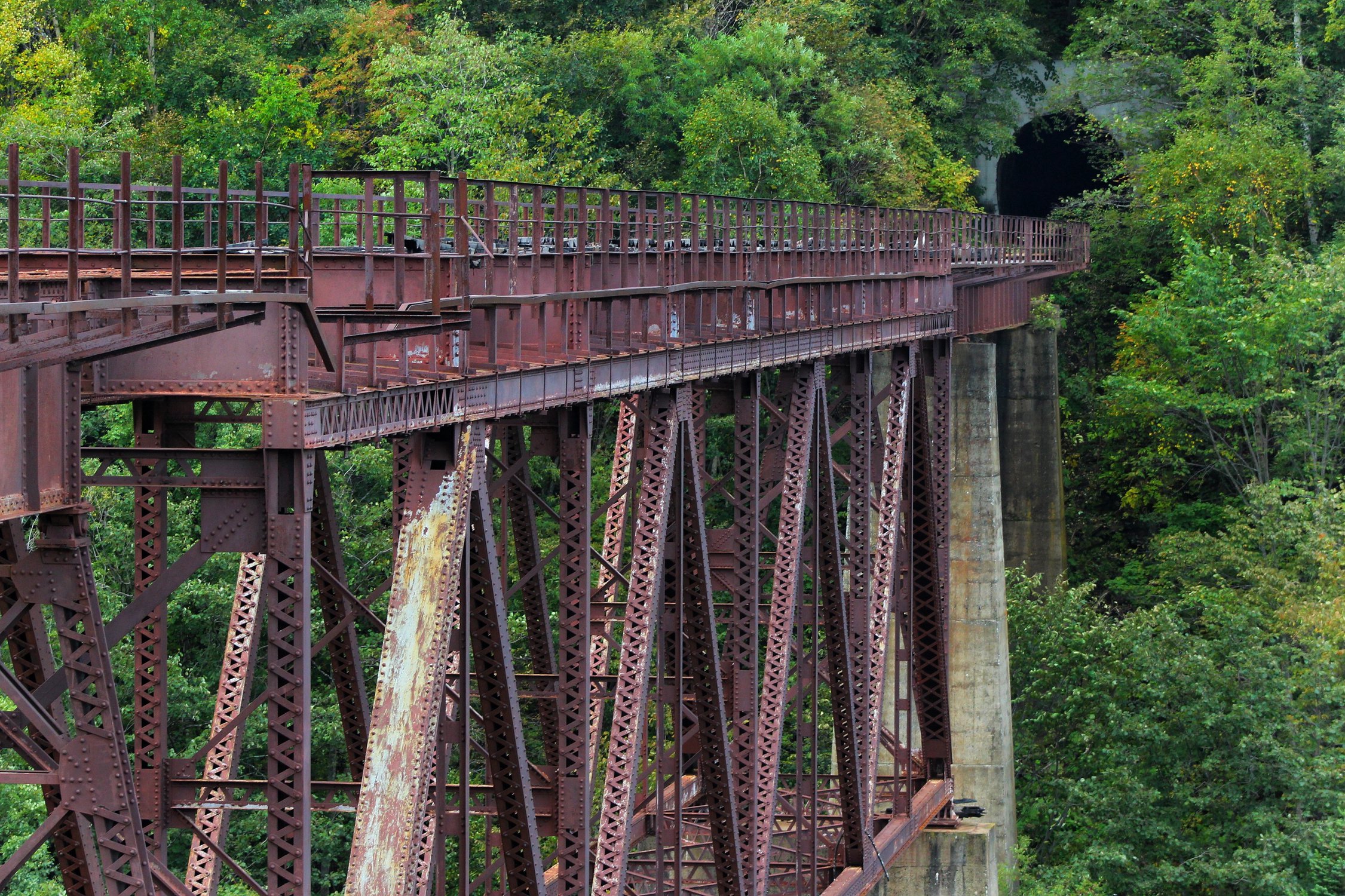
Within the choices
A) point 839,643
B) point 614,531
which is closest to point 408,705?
point 614,531

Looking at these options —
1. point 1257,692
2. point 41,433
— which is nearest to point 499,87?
point 1257,692

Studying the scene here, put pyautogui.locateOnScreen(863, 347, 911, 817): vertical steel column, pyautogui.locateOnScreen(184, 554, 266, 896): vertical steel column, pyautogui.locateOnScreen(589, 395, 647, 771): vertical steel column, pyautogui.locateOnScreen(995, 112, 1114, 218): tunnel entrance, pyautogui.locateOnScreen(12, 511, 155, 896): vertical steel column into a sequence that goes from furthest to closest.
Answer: pyautogui.locateOnScreen(995, 112, 1114, 218): tunnel entrance, pyautogui.locateOnScreen(863, 347, 911, 817): vertical steel column, pyautogui.locateOnScreen(589, 395, 647, 771): vertical steel column, pyautogui.locateOnScreen(184, 554, 266, 896): vertical steel column, pyautogui.locateOnScreen(12, 511, 155, 896): vertical steel column

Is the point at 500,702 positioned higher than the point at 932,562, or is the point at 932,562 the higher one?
the point at 500,702

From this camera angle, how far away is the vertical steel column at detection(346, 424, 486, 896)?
33.3 ft

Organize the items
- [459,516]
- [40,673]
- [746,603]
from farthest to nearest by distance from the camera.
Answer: [746,603]
[459,516]
[40,673]

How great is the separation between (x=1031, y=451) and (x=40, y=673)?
114 ft

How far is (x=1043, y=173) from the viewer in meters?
66.3

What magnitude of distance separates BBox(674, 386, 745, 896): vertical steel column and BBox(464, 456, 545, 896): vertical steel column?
12.0 ft

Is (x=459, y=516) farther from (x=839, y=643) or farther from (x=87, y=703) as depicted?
(x=839, y=643)

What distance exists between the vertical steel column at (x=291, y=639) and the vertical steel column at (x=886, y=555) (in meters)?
14.4

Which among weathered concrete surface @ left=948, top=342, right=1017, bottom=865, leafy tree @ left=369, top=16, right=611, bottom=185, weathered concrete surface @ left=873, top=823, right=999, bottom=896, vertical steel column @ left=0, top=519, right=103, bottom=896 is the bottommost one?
weathered concrete surface @ left=873, top=823, right=999, bottom=896

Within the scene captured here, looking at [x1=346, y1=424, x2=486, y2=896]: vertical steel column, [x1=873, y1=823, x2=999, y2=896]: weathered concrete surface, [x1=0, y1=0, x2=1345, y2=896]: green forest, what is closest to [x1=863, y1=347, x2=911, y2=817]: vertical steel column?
[x1=873, y1=823, x2=999, y2=896]: weathered concrete surface

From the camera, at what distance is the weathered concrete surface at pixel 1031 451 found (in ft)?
138

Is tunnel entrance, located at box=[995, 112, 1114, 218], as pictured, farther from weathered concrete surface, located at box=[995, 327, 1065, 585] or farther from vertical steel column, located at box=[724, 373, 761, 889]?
vertical steel column, located at box=[724, 373, 761, 889]
